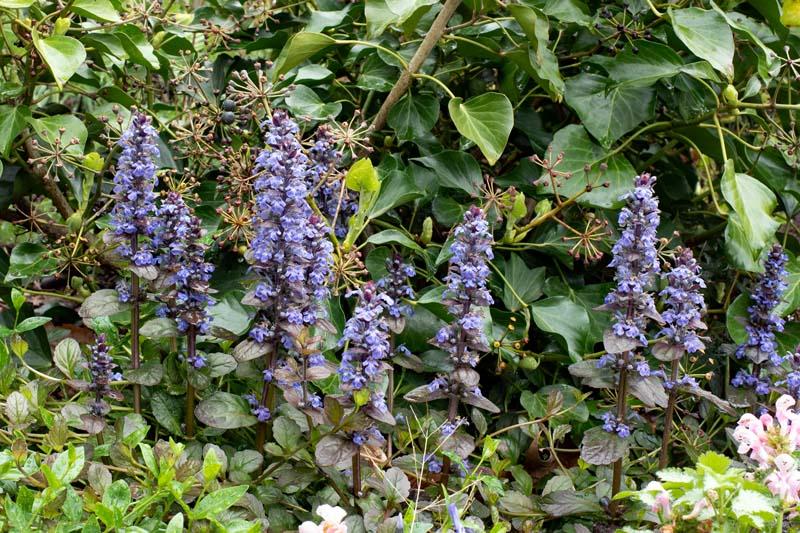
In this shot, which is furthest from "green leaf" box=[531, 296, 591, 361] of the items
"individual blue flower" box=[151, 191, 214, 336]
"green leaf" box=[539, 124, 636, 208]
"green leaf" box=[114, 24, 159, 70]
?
"green leaf" box=[114, 24, 159, 70]

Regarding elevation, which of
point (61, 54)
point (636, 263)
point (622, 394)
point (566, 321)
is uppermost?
point (61, 54)

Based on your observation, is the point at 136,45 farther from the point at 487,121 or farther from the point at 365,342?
the point at 365,342

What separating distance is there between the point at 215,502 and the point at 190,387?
356mm

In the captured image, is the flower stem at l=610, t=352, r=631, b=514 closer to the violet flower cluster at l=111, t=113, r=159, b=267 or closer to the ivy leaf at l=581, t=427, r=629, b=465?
the ivy leaf at l=581, t=427, r=629, b=465

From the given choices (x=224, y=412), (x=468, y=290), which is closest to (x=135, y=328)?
(x=224, y=412)

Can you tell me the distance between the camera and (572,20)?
2.02 metres

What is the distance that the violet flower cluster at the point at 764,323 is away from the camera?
1.83 m

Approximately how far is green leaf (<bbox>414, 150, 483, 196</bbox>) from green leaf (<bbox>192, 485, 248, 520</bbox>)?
3.14 feet

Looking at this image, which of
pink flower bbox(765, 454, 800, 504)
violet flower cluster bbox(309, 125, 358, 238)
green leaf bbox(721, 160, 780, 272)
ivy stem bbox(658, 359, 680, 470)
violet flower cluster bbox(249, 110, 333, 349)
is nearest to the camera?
pink flower bbox(765, 454, 800, 504)

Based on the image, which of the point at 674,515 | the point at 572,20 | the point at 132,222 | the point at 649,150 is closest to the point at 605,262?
the point at 649,150

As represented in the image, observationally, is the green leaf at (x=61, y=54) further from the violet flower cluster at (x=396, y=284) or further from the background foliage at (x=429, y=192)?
the violet flower cluster at (x=396, y=284)

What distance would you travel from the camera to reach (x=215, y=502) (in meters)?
1.31

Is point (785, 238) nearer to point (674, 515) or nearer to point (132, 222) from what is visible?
point (674, 515)

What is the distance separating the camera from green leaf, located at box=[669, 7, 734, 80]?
1859 millimetres
